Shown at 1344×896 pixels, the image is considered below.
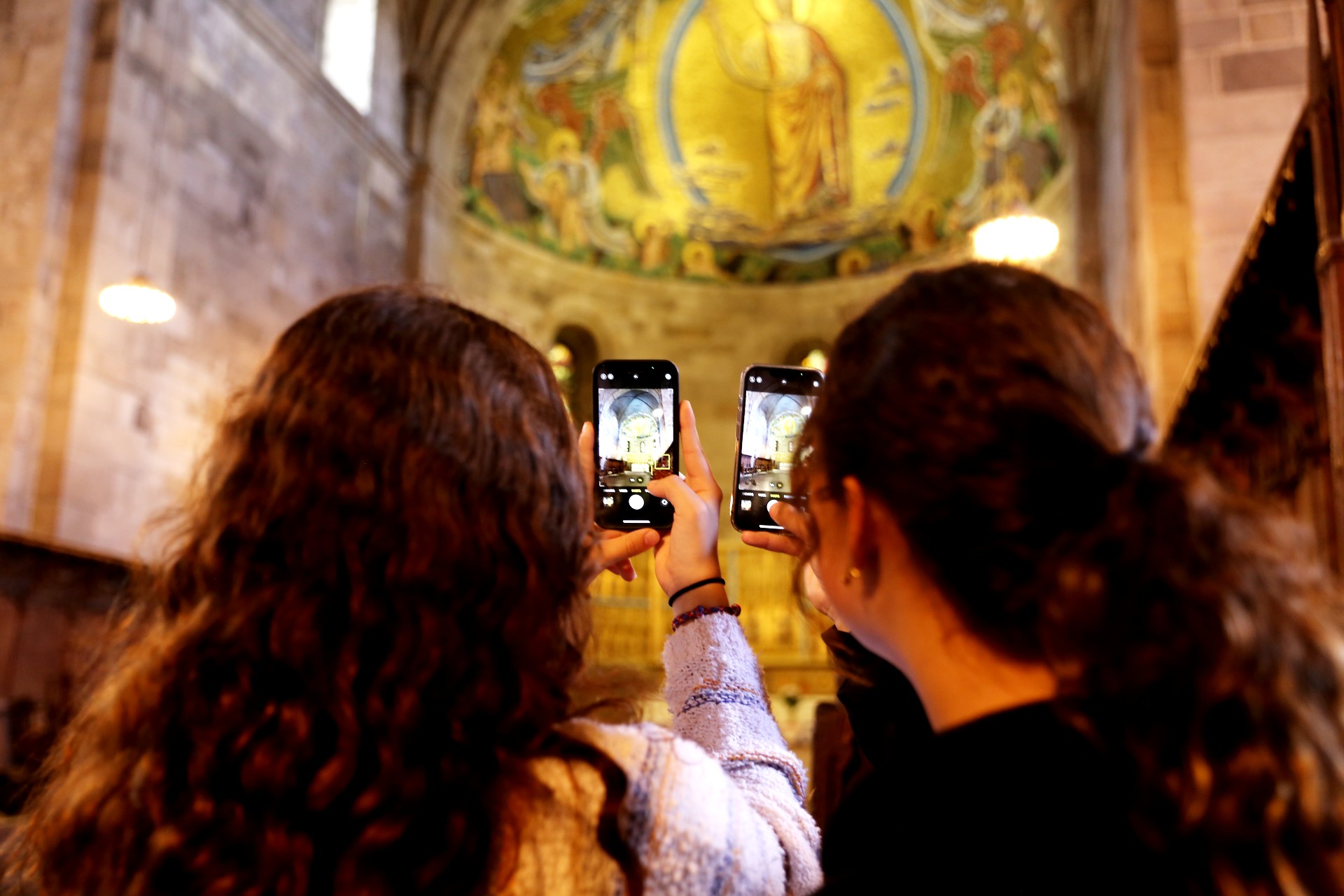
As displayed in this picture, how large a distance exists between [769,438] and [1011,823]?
3.05 ft

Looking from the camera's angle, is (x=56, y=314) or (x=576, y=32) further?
(x=576, y=32)

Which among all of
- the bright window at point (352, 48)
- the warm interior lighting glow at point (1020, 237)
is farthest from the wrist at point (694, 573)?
the bright window at point (352, 48)

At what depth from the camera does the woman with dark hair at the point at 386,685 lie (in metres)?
1.17

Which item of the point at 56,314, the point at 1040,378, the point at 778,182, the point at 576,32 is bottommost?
the point at 1040,378

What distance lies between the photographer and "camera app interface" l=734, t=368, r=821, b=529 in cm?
187

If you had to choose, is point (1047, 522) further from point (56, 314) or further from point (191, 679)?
point (56, 314)

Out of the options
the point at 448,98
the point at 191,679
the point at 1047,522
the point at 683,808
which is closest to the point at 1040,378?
the point at 1047,522

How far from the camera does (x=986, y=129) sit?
15.7 m

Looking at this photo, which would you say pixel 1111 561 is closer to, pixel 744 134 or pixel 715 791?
pixel 715 791

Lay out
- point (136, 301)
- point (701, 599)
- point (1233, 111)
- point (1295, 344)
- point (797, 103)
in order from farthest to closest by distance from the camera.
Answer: point (797, 103), point (136, 301), point (1233, 111), point (1295, 344), point (701, 599)

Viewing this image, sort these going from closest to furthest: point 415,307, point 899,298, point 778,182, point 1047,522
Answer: point 1047,522
point 899,298
point 415,307
point 778,182

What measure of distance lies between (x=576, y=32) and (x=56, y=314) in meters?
9.11

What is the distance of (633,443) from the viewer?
1.91 metres

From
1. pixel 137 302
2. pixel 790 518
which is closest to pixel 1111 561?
pixel 790 518
